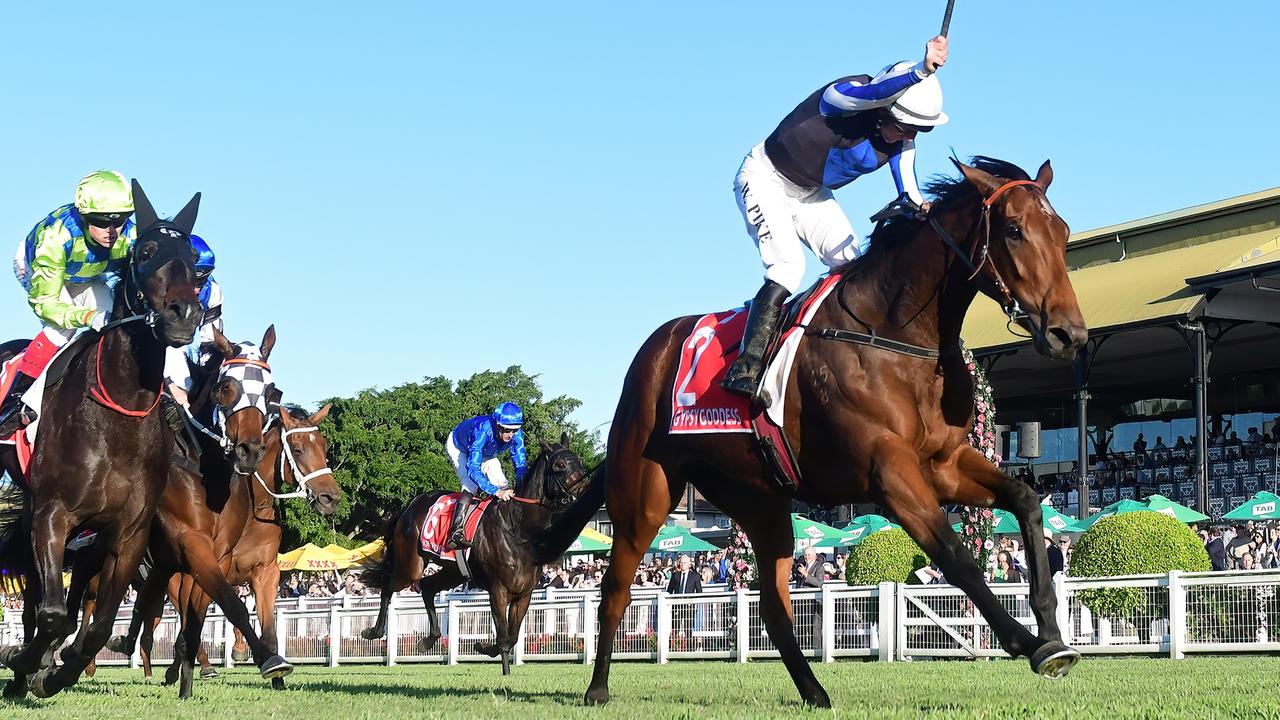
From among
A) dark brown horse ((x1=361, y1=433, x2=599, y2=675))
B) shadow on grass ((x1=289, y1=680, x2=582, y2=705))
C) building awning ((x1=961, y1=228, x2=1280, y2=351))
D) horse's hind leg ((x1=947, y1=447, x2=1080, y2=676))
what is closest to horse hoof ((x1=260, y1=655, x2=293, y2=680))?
shadow on grass ((x1=289, y1=680, x2=582, y2=705))

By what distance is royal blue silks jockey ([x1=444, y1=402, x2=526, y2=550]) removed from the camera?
623 inches

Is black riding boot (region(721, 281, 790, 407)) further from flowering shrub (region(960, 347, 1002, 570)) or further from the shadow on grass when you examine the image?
flowering shrub (region(960, 347, 1002, 570))

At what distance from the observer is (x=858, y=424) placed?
6.21 m

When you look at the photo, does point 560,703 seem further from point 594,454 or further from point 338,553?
point 594,454

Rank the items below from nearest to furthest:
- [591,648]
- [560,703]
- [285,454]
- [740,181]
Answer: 1. [560,703]
2. [740,181]
3. [285,454]
4. [591,648]

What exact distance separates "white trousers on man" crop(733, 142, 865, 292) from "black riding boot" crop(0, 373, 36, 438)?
155 inches

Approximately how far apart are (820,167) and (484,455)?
957 centimetres

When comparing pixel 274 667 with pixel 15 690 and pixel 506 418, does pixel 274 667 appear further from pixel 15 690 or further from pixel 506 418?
pixel 506 418

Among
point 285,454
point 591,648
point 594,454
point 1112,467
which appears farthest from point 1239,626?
point 594,454

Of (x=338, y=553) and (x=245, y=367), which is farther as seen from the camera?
(x=338, y=553)

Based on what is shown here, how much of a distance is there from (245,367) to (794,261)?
4.10 meters

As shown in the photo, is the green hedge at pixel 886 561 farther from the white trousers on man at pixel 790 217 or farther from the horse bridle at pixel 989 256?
the horse bridle at pixel 989 256

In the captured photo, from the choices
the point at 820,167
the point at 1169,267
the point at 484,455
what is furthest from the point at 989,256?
the point at 1169,267

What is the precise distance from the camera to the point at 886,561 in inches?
695
